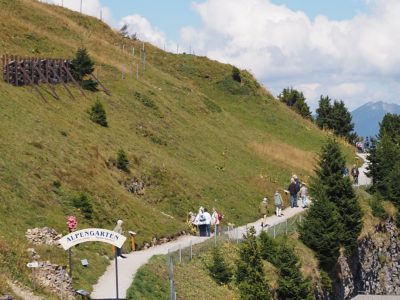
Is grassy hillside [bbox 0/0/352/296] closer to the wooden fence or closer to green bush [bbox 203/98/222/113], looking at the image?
green bush [bbox 203/98/222/113]

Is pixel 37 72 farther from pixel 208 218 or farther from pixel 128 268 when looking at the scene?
pixel 128 268

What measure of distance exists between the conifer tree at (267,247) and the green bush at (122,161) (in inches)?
435

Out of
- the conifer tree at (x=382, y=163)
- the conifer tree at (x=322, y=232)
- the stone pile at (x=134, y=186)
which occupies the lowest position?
the conifer tree at (x=322, y=232)

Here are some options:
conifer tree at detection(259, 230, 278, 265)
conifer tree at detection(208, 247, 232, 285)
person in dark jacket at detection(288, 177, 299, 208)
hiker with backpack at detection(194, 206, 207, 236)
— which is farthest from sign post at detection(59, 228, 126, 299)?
person in dark jacket at detection(288, 177, 299, 208)

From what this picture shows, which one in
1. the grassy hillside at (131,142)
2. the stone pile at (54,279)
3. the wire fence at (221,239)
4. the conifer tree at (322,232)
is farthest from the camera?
the conifer tree at (322,232)

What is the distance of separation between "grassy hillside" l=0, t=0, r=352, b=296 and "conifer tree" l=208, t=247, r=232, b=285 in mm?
5088

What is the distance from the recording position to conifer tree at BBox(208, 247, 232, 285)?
3453 centimetres

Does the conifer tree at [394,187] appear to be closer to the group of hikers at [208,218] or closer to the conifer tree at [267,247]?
the group of hikers at [208,218]

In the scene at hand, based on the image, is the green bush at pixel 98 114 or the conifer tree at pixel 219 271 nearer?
the conifer tree at pixel 219 271

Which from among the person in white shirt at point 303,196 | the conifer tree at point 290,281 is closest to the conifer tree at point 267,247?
the conifer tree at point 290,281

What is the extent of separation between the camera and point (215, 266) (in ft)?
114

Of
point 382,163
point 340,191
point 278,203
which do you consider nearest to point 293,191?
point 278,203

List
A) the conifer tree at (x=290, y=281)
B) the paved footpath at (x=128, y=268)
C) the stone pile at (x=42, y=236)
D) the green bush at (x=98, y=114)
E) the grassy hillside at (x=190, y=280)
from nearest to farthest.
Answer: the paved footpath at (x=128, y=268)
the grassy hillside at (x=190, y=280)
the stone pile at (x=42, y=236)
the conifer tree at (x=290, y=281)
the green bush at (x=98, y=114)

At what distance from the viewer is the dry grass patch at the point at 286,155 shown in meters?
66.1
